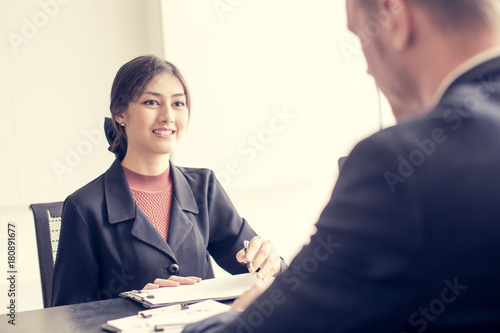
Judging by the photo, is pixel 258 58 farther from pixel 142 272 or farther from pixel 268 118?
pixel 142 272

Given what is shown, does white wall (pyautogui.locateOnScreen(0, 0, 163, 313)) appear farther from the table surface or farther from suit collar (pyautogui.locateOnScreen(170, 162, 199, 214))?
the table surface

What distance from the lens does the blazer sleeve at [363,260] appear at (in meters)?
0.62

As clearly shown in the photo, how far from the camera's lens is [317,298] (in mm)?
662

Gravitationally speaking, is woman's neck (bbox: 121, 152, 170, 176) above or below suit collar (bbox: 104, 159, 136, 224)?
above

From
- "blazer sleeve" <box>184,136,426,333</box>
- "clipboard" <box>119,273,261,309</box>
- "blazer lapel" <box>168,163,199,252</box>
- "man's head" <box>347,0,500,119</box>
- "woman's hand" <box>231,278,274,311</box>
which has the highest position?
"man's head" <box>347,0,500,119</box>

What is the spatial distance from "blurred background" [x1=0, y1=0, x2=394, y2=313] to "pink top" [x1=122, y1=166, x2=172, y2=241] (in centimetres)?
182

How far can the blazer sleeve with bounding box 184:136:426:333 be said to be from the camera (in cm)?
62

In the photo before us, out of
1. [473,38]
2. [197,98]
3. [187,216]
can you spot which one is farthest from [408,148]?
[197,98]

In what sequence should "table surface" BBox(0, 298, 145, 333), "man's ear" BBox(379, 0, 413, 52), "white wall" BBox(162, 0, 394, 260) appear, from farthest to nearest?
1. "white wall" BBox(162, 0, 394, 260)
2. "table surface" BBox(0, 298, 145, 333)
3. "man's ear" BBox(379, 0, 413, 52)

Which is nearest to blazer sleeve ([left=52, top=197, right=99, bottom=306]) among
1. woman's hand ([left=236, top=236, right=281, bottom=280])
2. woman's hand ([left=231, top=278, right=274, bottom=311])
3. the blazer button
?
the blazer button

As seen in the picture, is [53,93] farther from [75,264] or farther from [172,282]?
[172,282]

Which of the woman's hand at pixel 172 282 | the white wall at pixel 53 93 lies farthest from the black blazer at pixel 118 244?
the white wall at pixel 53 93

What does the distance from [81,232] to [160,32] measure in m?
2.43

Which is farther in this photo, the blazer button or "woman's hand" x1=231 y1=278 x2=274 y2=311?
the blazer button
